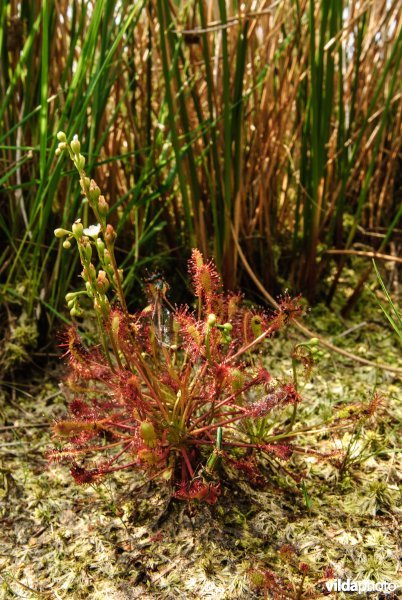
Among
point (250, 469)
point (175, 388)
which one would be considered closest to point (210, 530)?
point (250, 469)

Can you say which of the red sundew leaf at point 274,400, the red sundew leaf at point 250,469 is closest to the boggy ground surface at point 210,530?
the red sundew leaf at point 250,469

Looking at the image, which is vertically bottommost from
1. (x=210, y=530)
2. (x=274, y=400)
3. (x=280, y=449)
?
(x=210, y=530)

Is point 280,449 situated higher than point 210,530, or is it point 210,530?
point 280,449

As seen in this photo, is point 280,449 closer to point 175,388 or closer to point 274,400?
point 274,400

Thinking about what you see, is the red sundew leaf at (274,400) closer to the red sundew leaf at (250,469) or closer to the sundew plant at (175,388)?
the sundew plant at (175,388)

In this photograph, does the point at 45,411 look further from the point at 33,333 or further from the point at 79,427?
the point at 79,427

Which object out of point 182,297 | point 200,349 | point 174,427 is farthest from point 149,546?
point 182,297

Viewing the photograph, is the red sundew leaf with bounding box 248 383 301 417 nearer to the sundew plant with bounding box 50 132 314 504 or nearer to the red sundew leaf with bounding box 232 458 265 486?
the sundew plant with bounding box 50 132 314 504

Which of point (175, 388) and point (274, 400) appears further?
point (175, 388)

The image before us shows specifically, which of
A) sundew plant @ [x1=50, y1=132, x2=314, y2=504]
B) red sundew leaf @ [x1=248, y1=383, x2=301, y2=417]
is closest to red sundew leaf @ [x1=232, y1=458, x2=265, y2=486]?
sundew plant @ [x1=50, y1=132, x2=314, y2=504]
